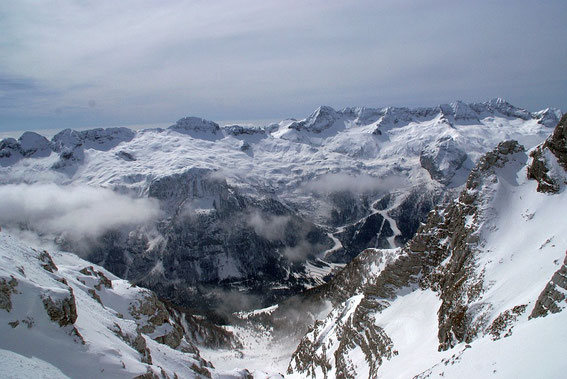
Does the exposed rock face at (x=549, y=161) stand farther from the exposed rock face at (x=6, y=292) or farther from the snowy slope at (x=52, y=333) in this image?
the exposed rock face at (x=6, y=292)

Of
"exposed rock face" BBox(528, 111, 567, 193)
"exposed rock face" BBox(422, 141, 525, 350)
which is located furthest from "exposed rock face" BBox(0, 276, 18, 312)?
"exposed rock face" BBox(528, 111, 567, 193)

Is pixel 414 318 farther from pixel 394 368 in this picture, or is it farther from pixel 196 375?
pixel 196 375

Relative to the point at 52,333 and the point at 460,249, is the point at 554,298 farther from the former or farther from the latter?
the point at 52,333

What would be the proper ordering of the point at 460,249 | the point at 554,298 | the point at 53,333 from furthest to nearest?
the point at 460,249 < the point at 53,333 < the point at 554,298

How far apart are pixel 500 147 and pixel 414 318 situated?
149 ft

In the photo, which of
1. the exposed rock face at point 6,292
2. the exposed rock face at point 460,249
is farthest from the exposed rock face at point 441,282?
the exposed rock face at point 6,292

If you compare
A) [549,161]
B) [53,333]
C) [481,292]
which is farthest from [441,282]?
[53,333]

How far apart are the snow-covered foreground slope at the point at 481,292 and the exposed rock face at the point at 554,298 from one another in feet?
0.38

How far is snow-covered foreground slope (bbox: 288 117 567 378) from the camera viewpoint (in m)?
39.8

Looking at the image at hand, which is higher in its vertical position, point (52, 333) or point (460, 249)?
point (52, 333)

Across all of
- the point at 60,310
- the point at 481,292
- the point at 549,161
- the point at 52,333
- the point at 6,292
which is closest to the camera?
the point at 6,292

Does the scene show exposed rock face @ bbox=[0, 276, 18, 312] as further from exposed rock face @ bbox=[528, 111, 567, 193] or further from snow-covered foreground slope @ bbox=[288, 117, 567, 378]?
exposed rock face @ bbox=[528, 111, 567, 193]

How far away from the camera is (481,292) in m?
59.4

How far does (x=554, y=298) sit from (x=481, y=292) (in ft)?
63.7
